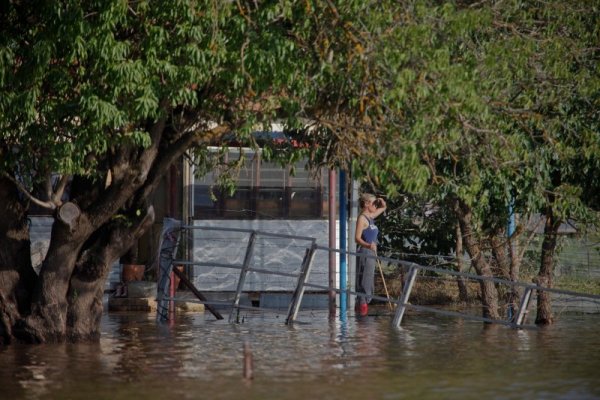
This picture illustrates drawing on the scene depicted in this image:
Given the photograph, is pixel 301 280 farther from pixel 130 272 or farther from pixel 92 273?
pixel 130 272

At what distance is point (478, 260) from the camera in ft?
66.4

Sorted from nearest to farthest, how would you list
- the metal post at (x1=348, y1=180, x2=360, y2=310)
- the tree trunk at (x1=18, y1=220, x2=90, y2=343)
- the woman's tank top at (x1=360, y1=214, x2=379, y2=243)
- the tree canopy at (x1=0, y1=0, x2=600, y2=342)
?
the tree canopy at (x1=0, y1=0, x2=600, y2=342) < the tree trunk at (x1=18, y1=220, x2=90, y2=343) < the woman's tank top at (x1=360, y1=214, x2=379, y2=243) < the metal post at (x1=348, y1=180, x2=360, y2=310)

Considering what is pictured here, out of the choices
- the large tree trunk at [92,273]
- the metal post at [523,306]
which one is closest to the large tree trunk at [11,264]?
the large tree trunk at [92,273]

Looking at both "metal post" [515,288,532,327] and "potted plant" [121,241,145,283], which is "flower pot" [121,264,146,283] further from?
"metal post" [515,288,532,327]

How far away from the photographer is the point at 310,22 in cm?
1356

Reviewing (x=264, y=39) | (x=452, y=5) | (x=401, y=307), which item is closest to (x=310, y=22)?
(x=264, y=39)

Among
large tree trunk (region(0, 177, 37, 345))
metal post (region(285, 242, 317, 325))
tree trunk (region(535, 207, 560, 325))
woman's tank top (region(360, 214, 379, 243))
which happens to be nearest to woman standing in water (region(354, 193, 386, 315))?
woman's tank top (region(360, 214, 379, 243))

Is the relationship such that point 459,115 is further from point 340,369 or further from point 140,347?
point 140,347

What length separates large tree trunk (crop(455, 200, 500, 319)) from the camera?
20.2 metres

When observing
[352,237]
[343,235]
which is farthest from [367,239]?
[352,237]

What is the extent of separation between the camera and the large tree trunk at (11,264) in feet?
52.0

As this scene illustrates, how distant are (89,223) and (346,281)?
7864 mm

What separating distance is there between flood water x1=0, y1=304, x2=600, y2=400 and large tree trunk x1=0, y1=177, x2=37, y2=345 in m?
0.57

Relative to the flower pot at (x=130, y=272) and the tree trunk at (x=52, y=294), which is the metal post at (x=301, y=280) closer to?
the tree trunk at (x=52, y=294)
